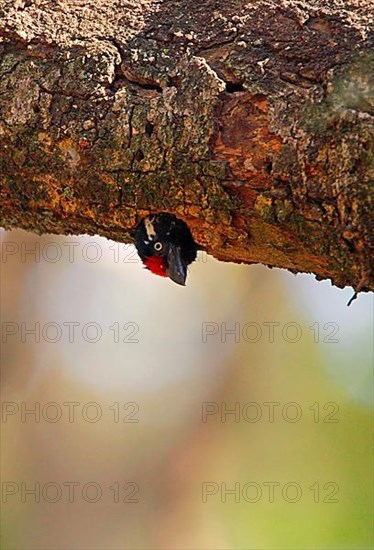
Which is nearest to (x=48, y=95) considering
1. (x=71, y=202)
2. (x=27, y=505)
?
(x=71, y=202)

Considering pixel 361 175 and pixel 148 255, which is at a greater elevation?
pixel 361 175

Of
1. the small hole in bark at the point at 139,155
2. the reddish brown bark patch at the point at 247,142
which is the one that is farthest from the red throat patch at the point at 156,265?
the reddish brown bark patch at the point at 247,142

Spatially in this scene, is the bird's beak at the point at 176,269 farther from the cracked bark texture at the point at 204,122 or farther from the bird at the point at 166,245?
the cracked bark texture at the point at 204,122

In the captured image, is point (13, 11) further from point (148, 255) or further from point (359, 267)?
point (359, 267)

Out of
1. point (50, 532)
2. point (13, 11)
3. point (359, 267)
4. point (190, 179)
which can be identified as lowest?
point (50, 532)

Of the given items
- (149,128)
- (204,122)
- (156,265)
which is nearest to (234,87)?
(204,122)

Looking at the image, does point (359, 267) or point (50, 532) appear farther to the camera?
point (50, 532)

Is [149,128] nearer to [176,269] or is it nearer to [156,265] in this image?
[176,269]

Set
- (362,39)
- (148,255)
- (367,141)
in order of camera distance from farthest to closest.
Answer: (148,255)
(362,39)
(367,141)

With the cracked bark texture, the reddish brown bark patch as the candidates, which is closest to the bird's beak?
the cracked bark texture
